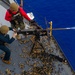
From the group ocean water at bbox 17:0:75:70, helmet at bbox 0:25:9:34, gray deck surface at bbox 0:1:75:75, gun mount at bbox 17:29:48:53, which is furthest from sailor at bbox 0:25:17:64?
ocean water at bbox 17:0:75:70

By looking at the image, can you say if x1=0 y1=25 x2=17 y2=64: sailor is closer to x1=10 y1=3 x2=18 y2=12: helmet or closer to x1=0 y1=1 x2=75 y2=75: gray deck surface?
x1=0 y1=1 x2=75 y2=75: gray deck surface

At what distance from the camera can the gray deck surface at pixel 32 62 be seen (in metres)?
8.24

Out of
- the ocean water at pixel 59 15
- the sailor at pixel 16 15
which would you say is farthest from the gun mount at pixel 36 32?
the ocean water at pixel 59 15

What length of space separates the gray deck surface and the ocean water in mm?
1013

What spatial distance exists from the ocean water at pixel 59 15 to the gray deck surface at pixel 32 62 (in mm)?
1013

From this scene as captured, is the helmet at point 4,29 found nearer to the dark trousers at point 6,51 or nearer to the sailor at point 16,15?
the dark trousers at point 6,51

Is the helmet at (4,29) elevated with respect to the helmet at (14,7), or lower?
lower

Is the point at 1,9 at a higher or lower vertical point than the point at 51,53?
higher

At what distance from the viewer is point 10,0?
10.6 metres

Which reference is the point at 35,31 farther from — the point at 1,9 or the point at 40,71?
the point at 1,9

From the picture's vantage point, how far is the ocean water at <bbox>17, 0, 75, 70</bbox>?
1006 cm

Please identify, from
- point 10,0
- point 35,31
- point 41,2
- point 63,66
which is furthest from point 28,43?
point 41,2

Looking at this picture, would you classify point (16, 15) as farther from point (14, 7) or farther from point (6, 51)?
point (6, 51)

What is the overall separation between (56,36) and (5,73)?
119 inches
